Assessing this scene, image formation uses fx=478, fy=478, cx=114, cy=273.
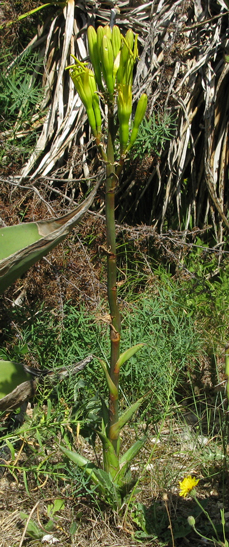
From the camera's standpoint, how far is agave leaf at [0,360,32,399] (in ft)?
5.69

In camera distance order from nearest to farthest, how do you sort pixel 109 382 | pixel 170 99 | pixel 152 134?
pixel 109 382 < pixel 152 134 < pixel 170 99

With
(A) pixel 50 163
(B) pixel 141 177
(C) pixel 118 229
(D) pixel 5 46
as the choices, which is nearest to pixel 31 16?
(D) pixel 5 46

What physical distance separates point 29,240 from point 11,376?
51 centimetres

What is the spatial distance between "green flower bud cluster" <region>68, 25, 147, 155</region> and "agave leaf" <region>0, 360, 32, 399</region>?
900 millimetres

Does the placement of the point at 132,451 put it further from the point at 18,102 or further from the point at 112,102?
the point at 18,102

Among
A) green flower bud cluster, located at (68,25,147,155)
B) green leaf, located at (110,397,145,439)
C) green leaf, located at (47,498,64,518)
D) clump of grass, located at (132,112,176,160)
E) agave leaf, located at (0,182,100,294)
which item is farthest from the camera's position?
clump of grass, located at (132,112,176,160)

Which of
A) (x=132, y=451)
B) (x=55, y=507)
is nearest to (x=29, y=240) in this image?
(x=132, y=451)

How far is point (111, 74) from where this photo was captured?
126cm

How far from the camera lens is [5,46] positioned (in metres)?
3.23

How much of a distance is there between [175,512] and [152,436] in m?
0.48

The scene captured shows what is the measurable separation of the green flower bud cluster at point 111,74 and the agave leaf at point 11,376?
2.95 feet

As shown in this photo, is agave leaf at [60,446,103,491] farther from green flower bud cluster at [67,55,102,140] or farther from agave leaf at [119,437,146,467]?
green flower bud cluster at [67,55,102,140]

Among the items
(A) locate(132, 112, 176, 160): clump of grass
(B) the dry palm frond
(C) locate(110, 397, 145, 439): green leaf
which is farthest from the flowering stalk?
(B) the dry palm frond

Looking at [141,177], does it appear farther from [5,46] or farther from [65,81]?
[5,46]
